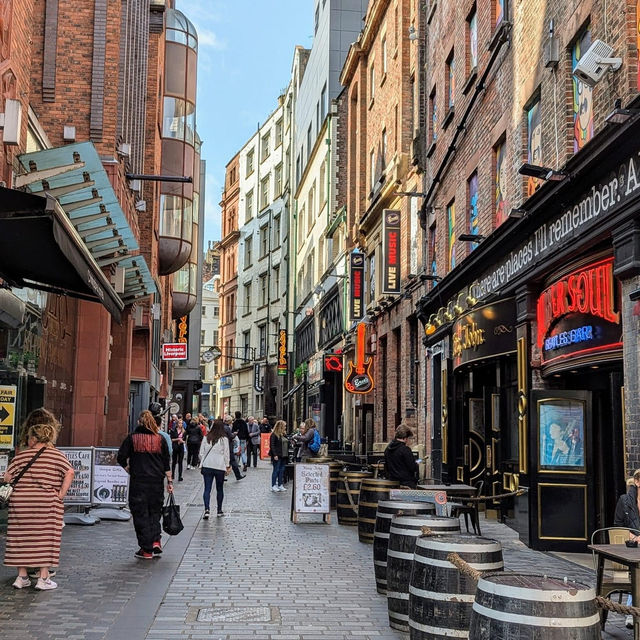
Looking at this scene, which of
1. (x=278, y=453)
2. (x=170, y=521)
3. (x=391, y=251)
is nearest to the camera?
(x=170, y=521)

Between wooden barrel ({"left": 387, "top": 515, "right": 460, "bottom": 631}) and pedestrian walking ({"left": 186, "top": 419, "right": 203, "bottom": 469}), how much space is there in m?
22.6

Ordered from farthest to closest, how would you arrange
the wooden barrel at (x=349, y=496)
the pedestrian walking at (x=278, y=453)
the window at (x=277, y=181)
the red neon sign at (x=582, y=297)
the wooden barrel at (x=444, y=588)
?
the window at (x=277, y=181)
the pedestrian walking at (x=278, y=453)
the wooden barrel at (x=349, y=496)
the red neon sign at (x=582, y=297)
the wooden barrel at (x=444, y=588)

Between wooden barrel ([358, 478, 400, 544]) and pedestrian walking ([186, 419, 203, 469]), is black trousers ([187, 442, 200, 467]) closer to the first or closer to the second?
pedestrian walking ([186, 419, 203, 469])

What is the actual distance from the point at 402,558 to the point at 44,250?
6216 millimetres

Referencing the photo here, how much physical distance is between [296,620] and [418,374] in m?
16.8

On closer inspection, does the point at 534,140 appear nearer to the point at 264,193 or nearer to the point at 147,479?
the point at 147,479

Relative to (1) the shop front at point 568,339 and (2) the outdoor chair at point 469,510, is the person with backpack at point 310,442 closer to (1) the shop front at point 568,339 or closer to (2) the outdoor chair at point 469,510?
(1) the shop front at point 568,339

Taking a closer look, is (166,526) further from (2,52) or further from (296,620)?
(2,52)

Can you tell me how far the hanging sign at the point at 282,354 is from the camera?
5534 cm

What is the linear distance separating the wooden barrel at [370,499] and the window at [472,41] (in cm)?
956

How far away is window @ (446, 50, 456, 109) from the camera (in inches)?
808

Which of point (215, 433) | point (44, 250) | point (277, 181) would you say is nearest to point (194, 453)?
point (215, 433)

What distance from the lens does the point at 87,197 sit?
1436cm

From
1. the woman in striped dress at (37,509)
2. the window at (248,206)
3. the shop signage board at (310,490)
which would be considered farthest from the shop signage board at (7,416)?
the window at (248,206)
